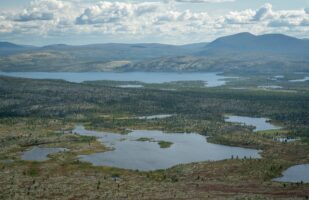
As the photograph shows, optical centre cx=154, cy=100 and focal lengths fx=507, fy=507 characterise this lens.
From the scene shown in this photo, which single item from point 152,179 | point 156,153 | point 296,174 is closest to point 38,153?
point 156,153

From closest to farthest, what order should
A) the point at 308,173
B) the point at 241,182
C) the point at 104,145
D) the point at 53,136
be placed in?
the point at 241,182 < the point at 308,173 < the point at 104,145 < the point at 53,136

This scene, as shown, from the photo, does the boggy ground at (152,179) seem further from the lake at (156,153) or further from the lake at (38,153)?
the lake at (156,153)

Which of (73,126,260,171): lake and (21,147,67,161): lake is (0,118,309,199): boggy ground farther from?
(73,126,260,171): lake

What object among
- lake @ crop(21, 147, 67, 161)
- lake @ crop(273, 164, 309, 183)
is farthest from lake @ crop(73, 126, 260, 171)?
lake @ crop(273, 164, 309, 183)

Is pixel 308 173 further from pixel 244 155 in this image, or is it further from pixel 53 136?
pixel 53 136

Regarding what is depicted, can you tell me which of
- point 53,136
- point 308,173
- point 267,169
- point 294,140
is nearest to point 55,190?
point 267,169

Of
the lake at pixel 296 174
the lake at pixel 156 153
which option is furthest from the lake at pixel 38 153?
the lake at pixel 296 174

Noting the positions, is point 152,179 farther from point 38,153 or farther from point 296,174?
point 38,153

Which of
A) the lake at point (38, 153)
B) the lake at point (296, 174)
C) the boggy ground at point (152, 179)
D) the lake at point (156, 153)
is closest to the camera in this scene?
the boggy ground at point (152, 179)
